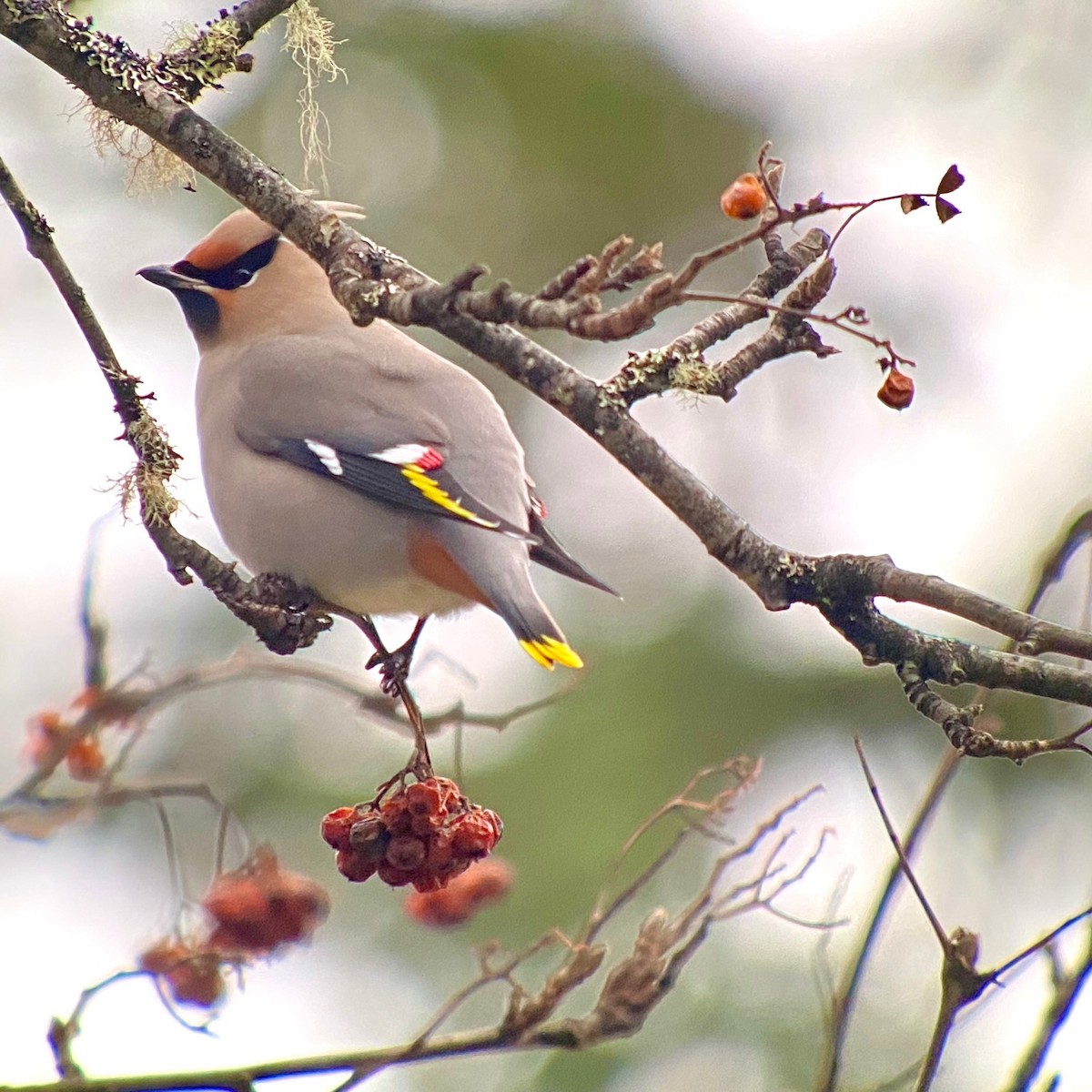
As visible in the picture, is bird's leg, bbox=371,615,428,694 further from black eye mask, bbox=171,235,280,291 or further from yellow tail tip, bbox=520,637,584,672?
black eye mask, bbox=171,235,280,291

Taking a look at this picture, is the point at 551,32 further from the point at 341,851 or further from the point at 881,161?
the point at 341,851

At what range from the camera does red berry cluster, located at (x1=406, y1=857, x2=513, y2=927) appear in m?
3.38

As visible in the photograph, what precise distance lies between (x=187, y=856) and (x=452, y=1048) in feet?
16.2

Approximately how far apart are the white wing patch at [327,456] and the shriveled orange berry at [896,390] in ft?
4.52

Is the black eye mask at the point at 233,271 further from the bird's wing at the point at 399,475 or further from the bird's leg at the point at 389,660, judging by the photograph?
the bird's leg at the point at 389,660

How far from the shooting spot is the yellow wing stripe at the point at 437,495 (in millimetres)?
3246

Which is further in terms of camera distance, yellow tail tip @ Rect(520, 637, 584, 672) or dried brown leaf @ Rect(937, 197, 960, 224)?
yellow tail tip @ Rect(520, 637, 584, 672)

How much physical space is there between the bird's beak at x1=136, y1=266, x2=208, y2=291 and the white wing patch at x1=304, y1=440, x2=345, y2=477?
0.63 m

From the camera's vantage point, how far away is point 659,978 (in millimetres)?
2275

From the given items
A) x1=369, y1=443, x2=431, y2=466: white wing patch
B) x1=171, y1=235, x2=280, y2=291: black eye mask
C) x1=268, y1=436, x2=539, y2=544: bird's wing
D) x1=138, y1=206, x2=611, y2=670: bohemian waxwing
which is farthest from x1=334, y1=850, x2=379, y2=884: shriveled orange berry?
x1=171, y1=235, x2=280, y2=291: black eye mask

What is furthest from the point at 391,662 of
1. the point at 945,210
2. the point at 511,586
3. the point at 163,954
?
the point at 945,210

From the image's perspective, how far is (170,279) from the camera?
12.9 feet

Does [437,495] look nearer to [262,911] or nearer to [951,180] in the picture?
[262,911]

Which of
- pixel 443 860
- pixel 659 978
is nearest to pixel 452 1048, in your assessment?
pixel 659 978
